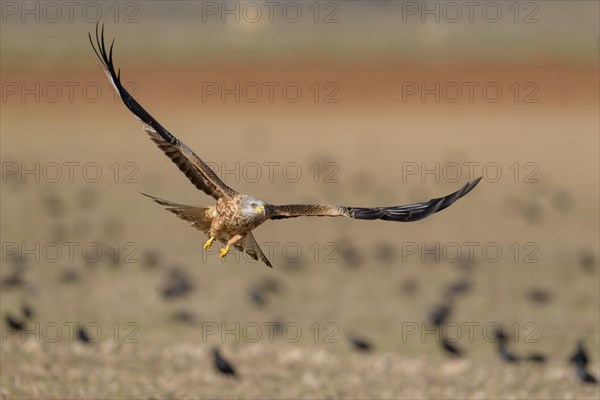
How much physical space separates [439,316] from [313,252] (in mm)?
7158

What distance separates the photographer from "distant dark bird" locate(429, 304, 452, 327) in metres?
18.6

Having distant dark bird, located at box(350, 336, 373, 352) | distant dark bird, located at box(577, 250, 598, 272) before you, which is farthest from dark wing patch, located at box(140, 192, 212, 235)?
distant dark bird, located at box(577, 250, 598, 272)

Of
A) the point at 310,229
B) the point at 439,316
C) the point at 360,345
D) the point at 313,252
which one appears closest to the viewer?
the point at 360,345

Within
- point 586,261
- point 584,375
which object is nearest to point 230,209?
point 584,375

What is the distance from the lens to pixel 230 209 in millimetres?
10570

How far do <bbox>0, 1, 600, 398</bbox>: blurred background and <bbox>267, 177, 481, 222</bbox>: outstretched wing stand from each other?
3754mm

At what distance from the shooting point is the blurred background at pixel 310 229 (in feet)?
51.8

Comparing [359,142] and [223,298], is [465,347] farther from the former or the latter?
[359,142]

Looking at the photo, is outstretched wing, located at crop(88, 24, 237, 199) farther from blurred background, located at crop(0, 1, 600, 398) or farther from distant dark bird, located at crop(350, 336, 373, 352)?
distant dark bird, located at crop(350, 336, 373, 352)

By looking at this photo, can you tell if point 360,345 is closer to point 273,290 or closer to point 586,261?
point 273,290

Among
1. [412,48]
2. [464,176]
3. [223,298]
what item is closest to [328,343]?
[223,298]

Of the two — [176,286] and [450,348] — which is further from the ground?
[176,286]

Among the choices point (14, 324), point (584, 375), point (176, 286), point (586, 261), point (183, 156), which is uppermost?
point (183, 156)

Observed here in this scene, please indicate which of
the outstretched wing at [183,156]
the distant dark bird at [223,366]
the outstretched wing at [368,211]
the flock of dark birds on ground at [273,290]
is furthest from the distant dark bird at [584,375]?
the outstretched wing at [183,156]
